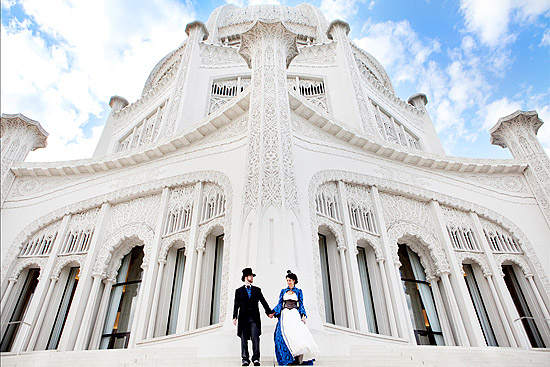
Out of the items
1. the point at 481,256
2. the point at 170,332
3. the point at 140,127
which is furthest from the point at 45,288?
the point at 481,256

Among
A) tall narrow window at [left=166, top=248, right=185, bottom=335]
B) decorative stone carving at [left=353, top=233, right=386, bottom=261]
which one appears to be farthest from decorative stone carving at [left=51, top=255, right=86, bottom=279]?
decorative stone carving at [left=353, top=233, right=386, bottom=261]

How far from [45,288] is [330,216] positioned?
268 inches

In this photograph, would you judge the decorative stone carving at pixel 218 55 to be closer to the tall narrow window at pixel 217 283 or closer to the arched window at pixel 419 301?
the tall narrow window at pixel 217 283

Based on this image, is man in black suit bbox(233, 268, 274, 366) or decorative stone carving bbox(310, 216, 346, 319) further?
decorative stone carving bbox(310, 216, 346, 319)

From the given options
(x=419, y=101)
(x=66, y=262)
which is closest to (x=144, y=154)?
(x=66, y=262)

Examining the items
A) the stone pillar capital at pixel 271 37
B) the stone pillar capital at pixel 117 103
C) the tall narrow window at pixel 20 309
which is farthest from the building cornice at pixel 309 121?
the stone pillar capital at pixel 117 103

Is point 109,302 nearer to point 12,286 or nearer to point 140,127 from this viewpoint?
point 12,286

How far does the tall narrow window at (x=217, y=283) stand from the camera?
7496 mm

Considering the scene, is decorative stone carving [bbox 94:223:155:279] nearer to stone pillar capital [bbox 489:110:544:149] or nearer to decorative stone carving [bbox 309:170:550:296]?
decorative stone carving [bbox 309:170:550:296]

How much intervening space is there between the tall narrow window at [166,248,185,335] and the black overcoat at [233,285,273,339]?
386 centimetres

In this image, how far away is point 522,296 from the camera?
30.5 ft

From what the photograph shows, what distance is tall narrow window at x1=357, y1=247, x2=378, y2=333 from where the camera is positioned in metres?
7.75

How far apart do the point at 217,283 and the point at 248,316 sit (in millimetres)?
3694

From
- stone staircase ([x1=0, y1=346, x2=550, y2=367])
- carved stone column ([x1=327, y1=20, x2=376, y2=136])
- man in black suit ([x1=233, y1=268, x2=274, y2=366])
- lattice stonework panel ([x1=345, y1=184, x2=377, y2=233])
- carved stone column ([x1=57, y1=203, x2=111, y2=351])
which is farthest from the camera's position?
carved stone column ([x1=327, y1=20, x2=376, y2=136])
